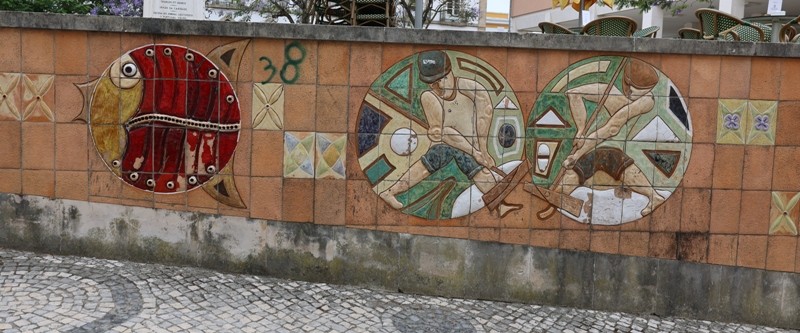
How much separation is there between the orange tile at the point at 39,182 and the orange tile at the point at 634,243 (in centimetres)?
444

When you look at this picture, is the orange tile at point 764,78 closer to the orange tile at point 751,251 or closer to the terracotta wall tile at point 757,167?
the terracotta wall tile at point 757,167

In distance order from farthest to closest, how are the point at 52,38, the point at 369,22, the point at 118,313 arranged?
1. the point at 369,22
2. the point at 52,38
3. the point at 118,313

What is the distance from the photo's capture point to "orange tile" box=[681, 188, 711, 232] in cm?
504

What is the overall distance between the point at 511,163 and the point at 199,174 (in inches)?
94.8

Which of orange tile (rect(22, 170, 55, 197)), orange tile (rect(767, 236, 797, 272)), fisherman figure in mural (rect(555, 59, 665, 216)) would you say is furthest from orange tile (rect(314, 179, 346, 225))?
orange tile (rect(767, 236, 797, 272))

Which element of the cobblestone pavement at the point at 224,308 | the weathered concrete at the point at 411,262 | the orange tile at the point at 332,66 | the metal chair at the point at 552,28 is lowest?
the cobblestone pavement at the point at 224,308

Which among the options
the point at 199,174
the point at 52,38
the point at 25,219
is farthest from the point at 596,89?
the point at 25,219

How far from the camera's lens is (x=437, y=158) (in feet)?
16.4

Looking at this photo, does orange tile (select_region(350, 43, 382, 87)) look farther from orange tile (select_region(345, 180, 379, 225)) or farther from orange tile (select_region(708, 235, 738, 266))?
orange tile (select_region(708, 235, 738, 266))

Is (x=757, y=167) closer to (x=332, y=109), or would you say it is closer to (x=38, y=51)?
(x=332, y=109)

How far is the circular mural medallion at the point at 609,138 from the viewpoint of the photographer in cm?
498

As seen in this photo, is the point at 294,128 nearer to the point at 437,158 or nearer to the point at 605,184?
the point at 437,158

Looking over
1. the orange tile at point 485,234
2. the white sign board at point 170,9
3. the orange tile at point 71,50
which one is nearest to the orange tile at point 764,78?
the orange tile at point 485,234

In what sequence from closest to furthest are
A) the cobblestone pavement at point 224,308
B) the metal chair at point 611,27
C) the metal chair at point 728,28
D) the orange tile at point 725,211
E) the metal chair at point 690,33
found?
the cobblestone pavement at point 224,308
the orange tile at point 725,211
the metal chair at point 728,28
the metal chair at point 611,27
the metal chair at point 690,33
